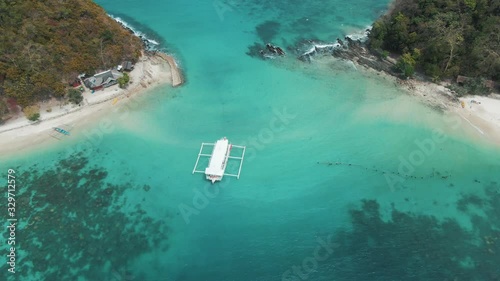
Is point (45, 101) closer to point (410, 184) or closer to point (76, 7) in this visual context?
point (76, 7)

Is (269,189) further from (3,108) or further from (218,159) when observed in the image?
(3,108)

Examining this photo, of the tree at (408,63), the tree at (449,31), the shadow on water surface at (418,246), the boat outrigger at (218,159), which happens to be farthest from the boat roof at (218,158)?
the tree at (449,31)

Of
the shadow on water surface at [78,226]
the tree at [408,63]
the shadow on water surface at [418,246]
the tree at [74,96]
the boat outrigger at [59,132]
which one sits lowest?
the shadow on water surface at [78,226]

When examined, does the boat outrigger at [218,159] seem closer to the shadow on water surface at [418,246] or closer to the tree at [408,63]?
the shadow on water surface at [418,246]

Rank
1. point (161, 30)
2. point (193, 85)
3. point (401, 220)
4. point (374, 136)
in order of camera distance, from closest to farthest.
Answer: point (401, 220) < point (374, 136) < point (193, 85) < point (161, 30)

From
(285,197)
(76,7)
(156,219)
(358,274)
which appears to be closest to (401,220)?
(358,274)

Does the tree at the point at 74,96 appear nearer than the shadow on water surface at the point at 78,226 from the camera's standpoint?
No

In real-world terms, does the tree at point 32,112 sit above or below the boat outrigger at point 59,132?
above

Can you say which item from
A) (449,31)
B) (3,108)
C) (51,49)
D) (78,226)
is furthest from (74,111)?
(449,31)
